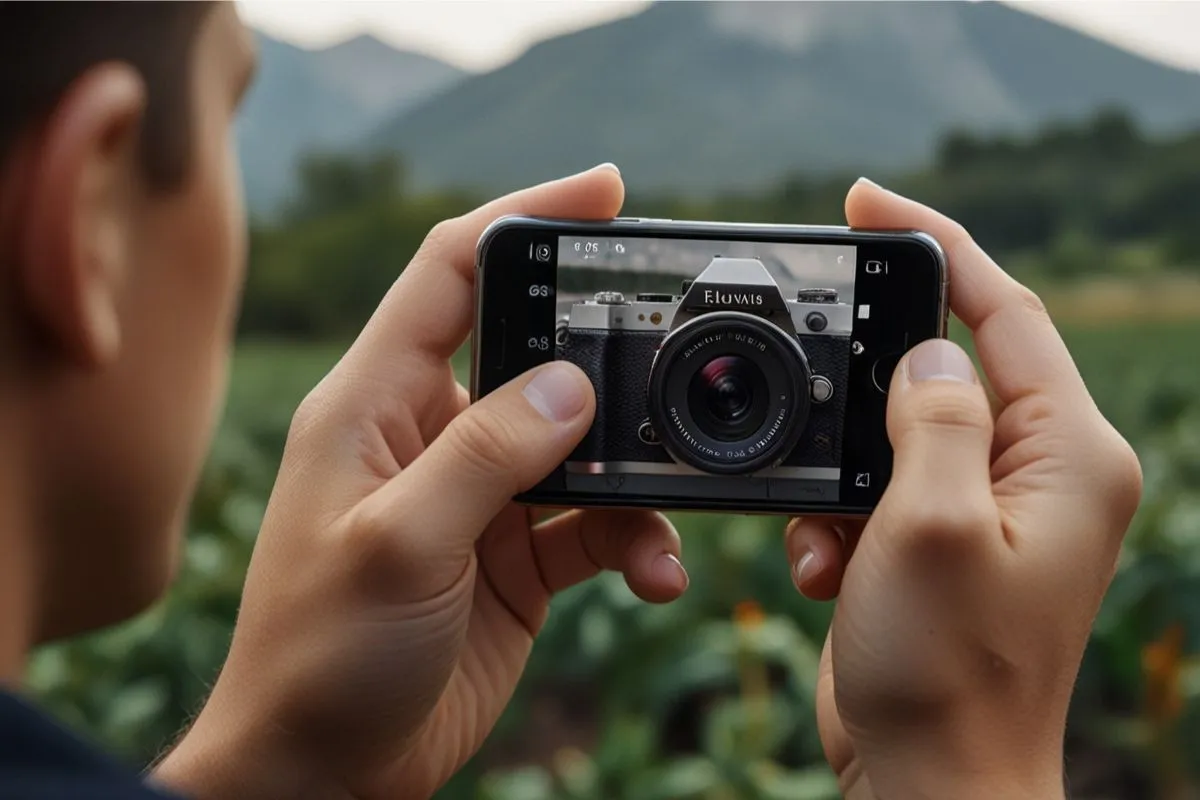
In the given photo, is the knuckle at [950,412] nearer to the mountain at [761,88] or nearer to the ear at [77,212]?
the ear at [77,212]

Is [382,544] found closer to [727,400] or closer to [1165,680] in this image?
[727,400]

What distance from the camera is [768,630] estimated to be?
205cm

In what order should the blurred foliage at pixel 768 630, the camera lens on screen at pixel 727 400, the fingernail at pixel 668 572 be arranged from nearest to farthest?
1. the camera lens on screen at pixel 727 400
2. the fingernail at pixel 668 572
3. the blurred foliage at pixel 768 630

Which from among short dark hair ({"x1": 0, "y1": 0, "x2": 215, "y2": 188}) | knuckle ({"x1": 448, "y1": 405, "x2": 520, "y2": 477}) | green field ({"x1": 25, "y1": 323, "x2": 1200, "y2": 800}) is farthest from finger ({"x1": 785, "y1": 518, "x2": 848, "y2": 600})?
short dark hair ({"x1": 0, "y1": 0, "x2": 215, "y2": 188})

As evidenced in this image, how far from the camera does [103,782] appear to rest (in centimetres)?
61

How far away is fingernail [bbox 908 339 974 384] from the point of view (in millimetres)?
1145

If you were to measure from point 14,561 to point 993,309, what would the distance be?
85 centimetres

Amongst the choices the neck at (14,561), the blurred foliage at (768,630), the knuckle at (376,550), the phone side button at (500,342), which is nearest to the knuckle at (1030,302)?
the blurred foliage at (768,630)

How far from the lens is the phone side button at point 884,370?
1.26 meters

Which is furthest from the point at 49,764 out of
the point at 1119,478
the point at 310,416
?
the point at 1119,478

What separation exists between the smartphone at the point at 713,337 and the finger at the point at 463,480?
0.33 feet

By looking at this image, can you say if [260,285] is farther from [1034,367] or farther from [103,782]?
[103,782]

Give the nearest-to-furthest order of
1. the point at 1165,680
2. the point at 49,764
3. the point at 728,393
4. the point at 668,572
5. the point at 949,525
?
the point at 49,764, the point at 949,525, the point at 728,393, the point at 668,572, the point at 1165,680

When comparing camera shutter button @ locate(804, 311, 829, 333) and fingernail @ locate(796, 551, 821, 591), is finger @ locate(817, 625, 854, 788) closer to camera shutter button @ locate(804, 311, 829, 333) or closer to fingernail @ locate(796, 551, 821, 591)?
fingernail @ locate(796, 551, 821, 591)
